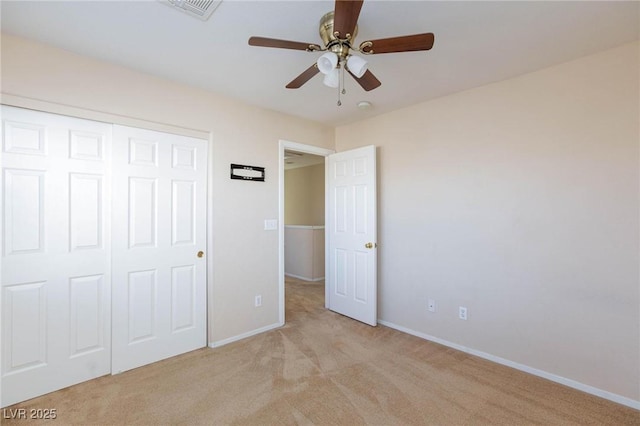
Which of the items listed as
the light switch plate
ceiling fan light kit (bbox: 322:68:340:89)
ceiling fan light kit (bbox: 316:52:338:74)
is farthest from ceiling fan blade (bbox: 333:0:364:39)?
the light switch plate

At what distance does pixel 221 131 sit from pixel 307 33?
1436 millimetres

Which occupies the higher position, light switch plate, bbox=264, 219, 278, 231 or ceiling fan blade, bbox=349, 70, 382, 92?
ceiling fan blade, bbox=349, 70, 382, 92

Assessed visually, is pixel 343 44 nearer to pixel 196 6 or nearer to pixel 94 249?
pixel 196 6

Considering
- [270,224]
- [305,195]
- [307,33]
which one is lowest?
[270,224]

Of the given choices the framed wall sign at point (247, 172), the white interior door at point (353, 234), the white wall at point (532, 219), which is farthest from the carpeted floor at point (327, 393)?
the framed wall sign at point (247, 172)

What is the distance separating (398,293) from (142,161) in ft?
9.51

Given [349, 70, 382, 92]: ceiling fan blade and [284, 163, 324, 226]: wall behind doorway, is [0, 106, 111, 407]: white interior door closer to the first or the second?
[349, 70, 382, 92]: ceiling fan blade

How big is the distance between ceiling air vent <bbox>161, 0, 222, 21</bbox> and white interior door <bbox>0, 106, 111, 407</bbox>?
48.7 inches

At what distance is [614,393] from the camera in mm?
2086

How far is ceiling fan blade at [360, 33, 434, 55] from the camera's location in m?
1.53

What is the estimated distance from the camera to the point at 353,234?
3650mm

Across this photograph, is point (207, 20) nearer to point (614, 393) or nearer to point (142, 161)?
point (142, 161)

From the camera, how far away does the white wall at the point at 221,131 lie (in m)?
2.12

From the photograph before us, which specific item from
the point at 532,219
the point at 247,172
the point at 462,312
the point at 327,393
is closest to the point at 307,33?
the point at 247,172
